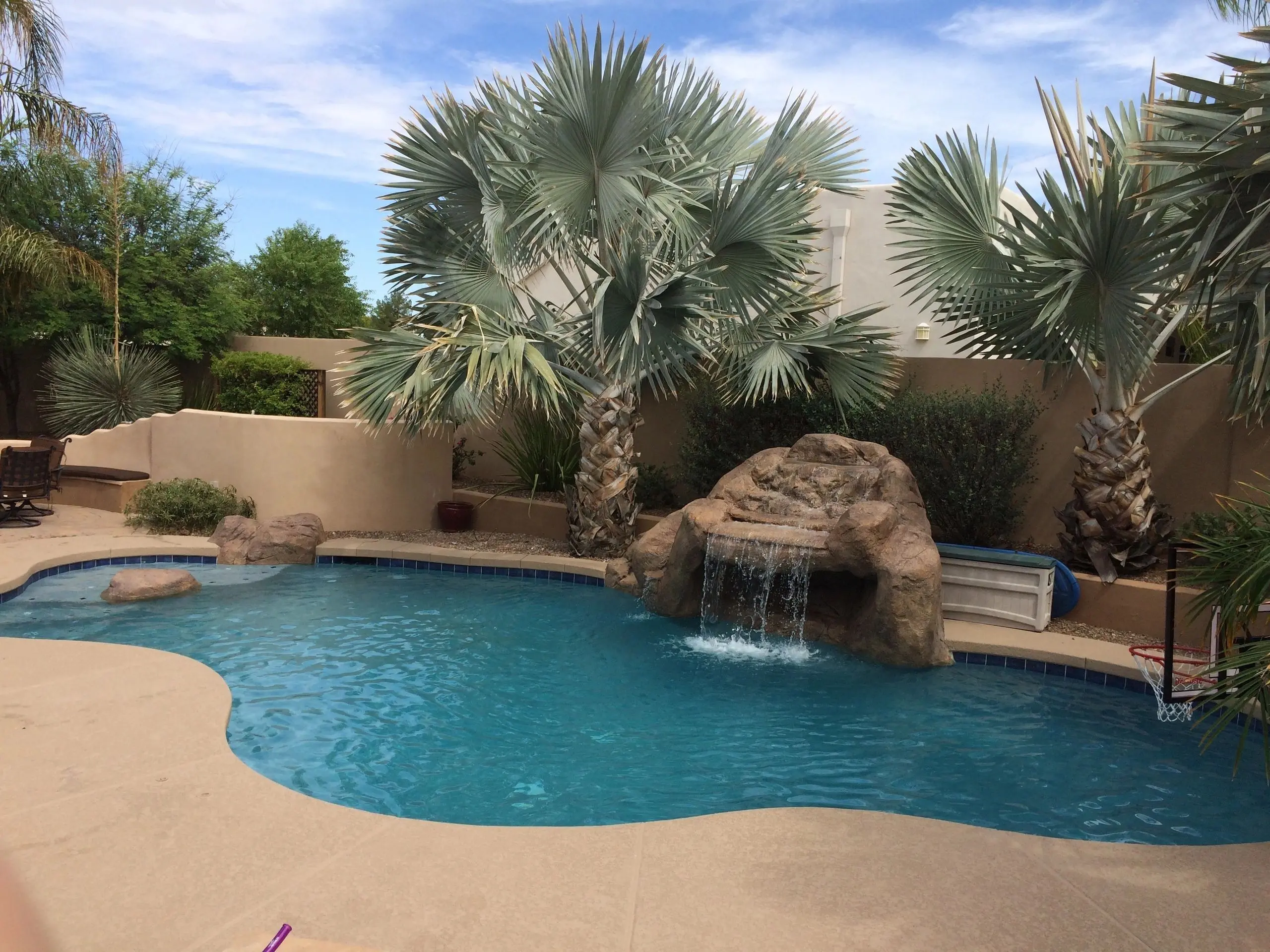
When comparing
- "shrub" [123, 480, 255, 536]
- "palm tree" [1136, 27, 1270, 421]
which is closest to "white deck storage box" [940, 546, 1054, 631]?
"palm tree" [1136, 27, 1270, 421]

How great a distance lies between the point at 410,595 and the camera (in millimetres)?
9164

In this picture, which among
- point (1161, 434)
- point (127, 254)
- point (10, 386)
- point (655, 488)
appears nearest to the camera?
point (1161, 434)

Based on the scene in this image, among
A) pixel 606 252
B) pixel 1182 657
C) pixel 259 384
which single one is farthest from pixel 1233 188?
pixel 259 384

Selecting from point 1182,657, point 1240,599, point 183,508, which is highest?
point 1240,599

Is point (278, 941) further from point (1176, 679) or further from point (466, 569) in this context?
point (466, 569)

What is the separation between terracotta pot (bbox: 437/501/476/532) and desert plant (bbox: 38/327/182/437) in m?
6.86

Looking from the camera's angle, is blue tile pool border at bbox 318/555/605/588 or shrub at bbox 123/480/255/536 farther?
shrub at bbox 123/480/255/536

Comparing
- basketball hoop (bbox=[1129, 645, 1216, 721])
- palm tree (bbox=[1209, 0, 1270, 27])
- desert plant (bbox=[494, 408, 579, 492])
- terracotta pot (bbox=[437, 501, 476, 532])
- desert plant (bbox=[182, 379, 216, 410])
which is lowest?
basketball hoop (bbox=[1129, 645, 1216, 721])

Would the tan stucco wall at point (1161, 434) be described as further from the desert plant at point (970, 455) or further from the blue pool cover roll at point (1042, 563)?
the blue pool cover roll at point (1042, 563)

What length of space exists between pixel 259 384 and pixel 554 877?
51.6ft

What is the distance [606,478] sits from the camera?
10.2 metres

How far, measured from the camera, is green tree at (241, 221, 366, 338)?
26.7 metres

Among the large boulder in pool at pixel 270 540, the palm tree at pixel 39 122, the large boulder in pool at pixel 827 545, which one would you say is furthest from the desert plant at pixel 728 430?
the palm tree at pixel 39 122

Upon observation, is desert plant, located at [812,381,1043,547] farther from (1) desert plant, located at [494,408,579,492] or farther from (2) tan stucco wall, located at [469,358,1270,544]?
Answer: (1) desert plant, located at [494,408,579,492]
